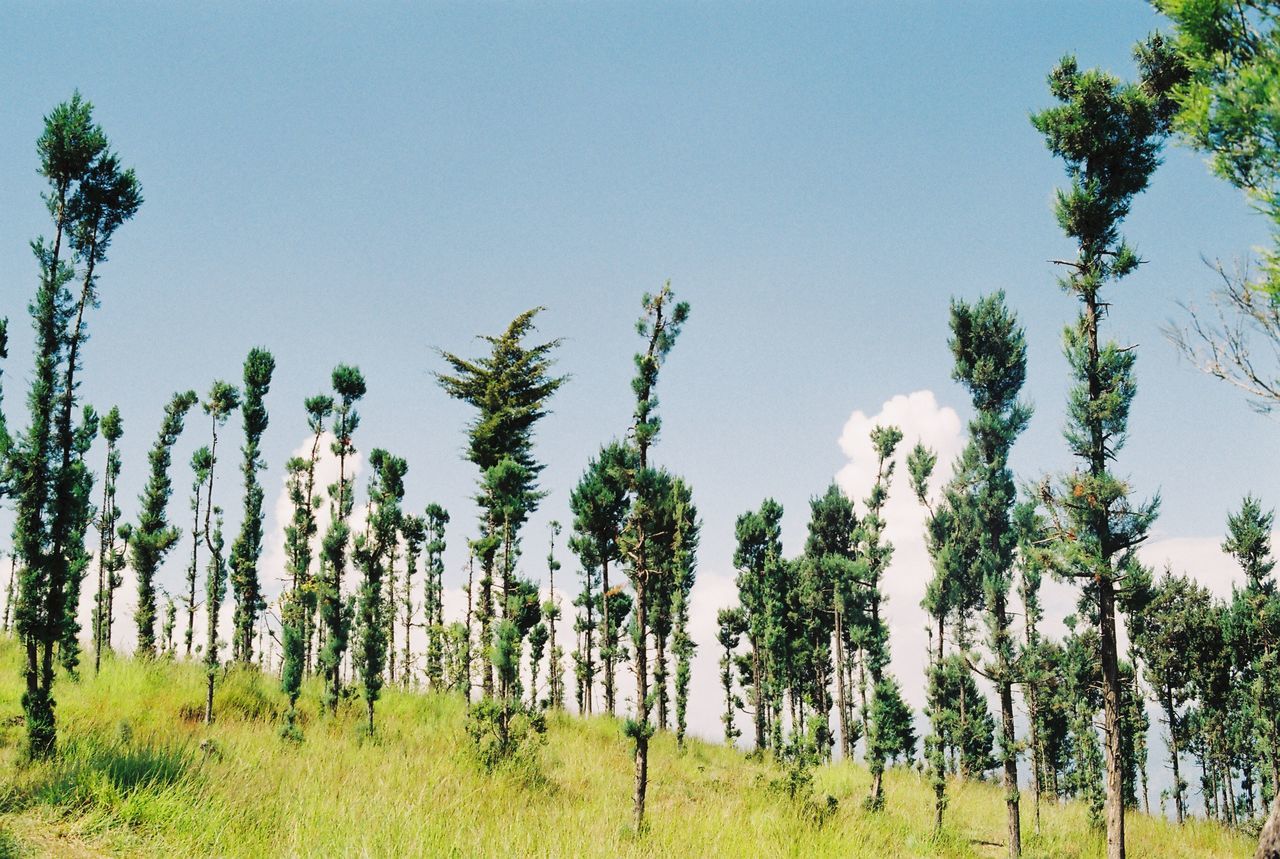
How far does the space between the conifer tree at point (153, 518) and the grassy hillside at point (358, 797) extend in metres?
5.76

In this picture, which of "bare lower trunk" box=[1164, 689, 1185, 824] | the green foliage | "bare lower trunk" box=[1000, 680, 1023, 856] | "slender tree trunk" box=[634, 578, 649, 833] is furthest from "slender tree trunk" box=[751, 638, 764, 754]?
the green foliage

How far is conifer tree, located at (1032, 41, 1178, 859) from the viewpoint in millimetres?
13289

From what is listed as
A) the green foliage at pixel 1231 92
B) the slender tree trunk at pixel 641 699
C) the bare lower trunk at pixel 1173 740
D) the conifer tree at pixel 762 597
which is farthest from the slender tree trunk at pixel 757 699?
the green foliage at pixel 1231 92

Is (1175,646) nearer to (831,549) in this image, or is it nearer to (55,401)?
(831,549)

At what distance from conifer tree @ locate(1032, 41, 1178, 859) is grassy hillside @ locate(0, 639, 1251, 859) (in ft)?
21.2

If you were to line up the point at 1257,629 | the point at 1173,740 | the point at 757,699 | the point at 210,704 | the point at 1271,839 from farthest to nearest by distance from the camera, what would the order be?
1. the point at 757,699
2. the point at 1173,740
3. the point at 1257,629
4. the point at 210,704
5. the point at 1271,839

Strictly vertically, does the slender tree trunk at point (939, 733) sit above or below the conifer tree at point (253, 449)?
below

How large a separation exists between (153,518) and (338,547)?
55.1ft

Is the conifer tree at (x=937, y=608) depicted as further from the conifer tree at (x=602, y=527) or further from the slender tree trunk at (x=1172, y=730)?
the slender tree trunk at (x=1172, y=730)

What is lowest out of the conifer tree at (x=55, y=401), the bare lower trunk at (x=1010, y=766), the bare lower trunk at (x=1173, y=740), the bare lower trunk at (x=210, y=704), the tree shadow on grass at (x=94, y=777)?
the bare lower trunk at (x=1173, y=740)

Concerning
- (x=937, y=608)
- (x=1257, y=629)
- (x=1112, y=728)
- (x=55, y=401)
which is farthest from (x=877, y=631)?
(x=55, y=401)

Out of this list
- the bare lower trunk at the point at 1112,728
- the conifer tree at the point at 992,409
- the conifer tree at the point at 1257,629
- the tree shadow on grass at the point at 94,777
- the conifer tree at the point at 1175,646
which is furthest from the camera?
the conifer tree at the point at 1175,646

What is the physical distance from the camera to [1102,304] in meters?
14.6

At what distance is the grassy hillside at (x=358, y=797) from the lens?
7.30m
